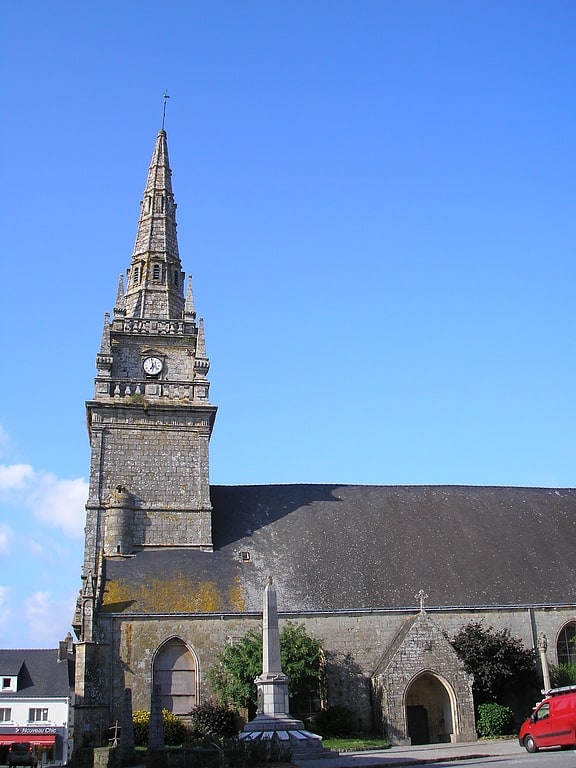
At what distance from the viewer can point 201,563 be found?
2952 centimetres

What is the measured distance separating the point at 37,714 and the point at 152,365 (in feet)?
66.9

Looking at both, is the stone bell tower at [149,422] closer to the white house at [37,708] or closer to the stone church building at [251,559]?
the stone church building at [251,559]

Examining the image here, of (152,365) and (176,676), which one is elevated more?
(152,365)

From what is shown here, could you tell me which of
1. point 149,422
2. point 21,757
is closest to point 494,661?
point 149,422

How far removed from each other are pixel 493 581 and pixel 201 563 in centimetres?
1091

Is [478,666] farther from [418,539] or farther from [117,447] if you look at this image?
[117,447]

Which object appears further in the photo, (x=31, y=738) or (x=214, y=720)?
(x=31, y=738)

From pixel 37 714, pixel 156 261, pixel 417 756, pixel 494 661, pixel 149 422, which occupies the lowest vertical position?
pixel 37 714

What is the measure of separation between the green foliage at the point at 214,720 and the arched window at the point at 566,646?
473 inches

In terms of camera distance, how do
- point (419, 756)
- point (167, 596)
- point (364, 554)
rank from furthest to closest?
point (364, 554) < point (167, 596) < point (419, 756)

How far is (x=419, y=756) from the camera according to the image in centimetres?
1888

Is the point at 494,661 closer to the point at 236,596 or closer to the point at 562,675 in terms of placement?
the point at 562,675

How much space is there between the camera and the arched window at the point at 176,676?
2639 centimetres

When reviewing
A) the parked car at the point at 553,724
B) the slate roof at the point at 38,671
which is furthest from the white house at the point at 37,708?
the parked car at the point at 553,724
